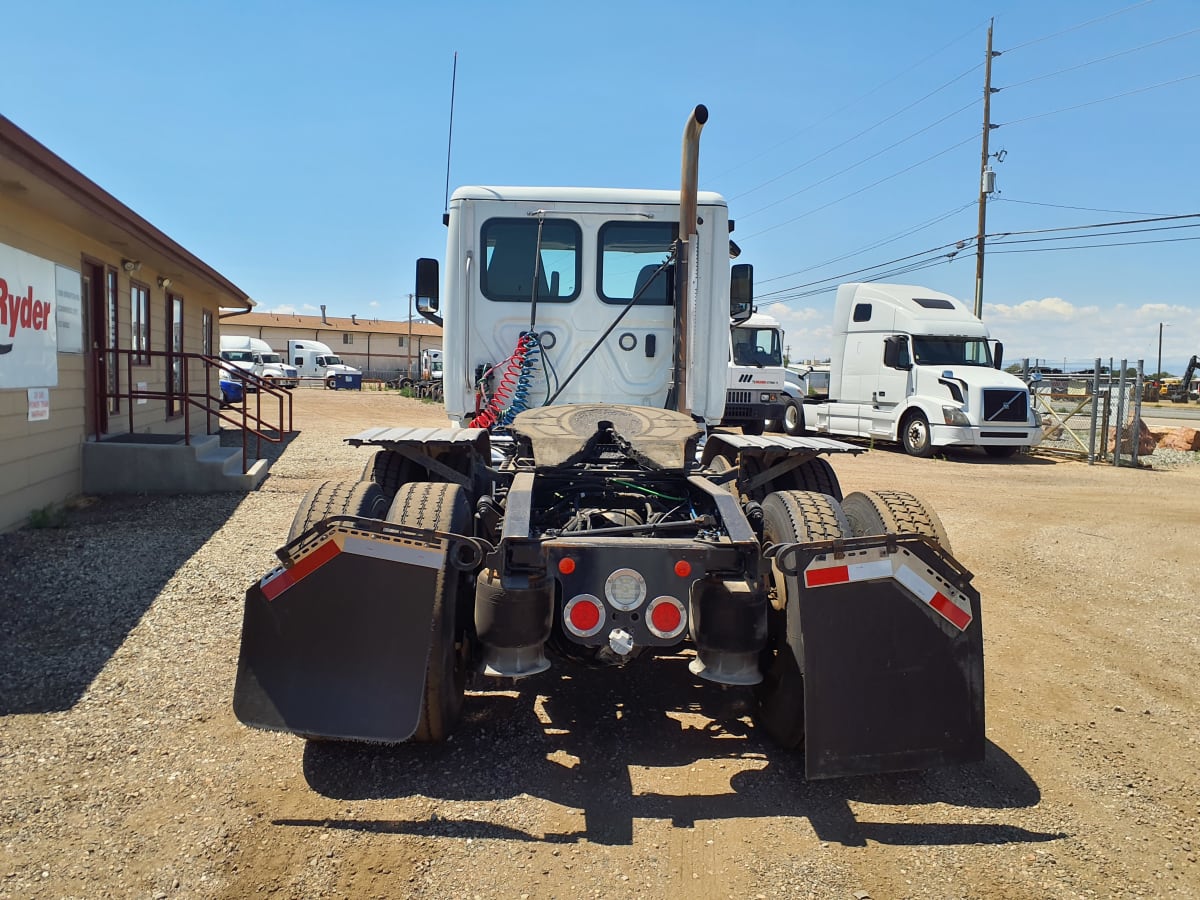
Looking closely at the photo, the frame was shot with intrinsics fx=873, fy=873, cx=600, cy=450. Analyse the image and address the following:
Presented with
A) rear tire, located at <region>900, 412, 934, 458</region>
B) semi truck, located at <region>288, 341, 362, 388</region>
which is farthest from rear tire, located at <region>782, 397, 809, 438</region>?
semi truck, located at <region>288, 341, 362, 388</region>

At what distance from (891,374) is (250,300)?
13589mm

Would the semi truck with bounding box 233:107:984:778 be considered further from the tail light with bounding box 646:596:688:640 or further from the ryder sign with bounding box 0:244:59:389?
the ryder sign with bounding box 0:244:59:389

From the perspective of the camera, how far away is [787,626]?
11.1 ft

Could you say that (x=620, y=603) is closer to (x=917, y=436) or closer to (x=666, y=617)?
(x=666, y=617)

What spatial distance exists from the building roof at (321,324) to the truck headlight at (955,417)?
4182 cm

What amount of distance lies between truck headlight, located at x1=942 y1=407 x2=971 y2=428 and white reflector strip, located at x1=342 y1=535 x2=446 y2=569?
15641mm

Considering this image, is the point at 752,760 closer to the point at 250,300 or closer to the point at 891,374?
the point at 891,374

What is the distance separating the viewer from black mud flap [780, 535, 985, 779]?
3100 millimetres

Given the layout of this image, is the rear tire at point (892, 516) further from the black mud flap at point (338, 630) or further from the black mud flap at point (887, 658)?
the black mud flap at point (338, 630)

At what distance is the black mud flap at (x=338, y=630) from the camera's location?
315cm

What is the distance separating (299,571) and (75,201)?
6653 millimetres

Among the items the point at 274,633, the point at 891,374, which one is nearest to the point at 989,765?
the point at 274,633

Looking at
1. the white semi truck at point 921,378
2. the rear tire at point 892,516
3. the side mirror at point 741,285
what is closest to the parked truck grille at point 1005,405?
the white semi truck at point 921,378

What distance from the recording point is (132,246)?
10.9m
